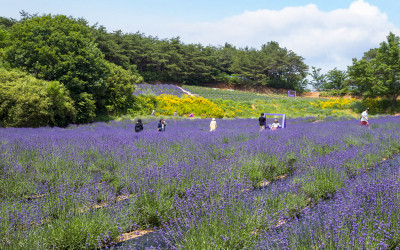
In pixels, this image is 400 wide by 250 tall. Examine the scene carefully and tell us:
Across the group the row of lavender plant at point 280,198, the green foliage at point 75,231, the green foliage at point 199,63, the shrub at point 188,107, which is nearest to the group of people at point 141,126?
the row of lavender plant at point 280,198

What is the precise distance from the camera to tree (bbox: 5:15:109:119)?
18.4 metres

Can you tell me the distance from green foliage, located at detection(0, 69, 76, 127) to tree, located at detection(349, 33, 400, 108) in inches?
1051

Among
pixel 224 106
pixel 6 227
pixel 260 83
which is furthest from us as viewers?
pixel 260 83

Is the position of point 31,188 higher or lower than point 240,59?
lower

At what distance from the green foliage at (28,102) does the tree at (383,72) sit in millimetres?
26697

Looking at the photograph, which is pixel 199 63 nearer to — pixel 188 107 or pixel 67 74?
pixel 188 107

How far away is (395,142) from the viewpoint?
7277 mm

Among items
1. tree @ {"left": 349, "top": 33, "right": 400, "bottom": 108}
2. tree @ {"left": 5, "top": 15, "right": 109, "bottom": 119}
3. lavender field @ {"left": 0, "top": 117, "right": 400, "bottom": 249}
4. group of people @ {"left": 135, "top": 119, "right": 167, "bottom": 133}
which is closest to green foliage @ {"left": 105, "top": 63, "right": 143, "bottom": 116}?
tree @ {"left": 5, "top": 15, "right": 109, "bottom": 119}

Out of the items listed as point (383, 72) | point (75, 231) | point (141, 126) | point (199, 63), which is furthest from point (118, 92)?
point (199, 63)

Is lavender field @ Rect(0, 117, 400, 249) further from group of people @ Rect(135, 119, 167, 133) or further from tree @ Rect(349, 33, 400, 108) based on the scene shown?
tree @ Rect(349, 33, 400, 108)

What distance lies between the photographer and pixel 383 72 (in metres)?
28.4

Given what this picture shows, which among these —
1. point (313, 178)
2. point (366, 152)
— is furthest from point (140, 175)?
point (366, 152)

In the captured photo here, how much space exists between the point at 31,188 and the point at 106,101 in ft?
66.1

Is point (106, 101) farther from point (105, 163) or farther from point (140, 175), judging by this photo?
point (140, 175)
